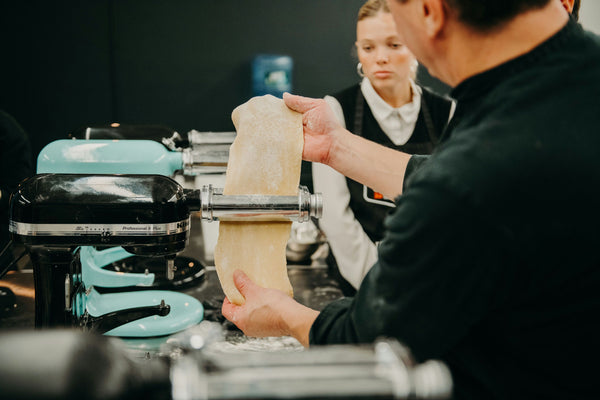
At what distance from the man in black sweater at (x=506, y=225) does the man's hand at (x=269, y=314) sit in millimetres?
178

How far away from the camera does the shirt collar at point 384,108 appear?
2.27 m

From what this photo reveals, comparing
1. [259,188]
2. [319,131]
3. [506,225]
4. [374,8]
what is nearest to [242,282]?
[259,188]

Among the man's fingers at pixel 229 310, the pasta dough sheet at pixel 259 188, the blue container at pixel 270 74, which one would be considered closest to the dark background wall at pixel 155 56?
the blue container at pixel 270 74

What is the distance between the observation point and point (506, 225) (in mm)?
633

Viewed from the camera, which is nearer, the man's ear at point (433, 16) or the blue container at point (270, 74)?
the man's ear at point (433, 16)

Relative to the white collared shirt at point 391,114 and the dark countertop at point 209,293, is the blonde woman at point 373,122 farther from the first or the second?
the dark countertop at point 209,293

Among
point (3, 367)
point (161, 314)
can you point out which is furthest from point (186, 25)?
point (3, 367)

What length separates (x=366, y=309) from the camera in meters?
0.76

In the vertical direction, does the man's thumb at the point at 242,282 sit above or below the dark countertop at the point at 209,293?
above

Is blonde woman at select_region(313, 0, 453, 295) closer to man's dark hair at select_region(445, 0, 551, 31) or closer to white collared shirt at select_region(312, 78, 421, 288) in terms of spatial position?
white collared shirt at select_region(312, 78, 421, 288)

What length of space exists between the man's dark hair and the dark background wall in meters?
3.08

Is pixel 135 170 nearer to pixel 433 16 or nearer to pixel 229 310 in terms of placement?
pixel 229 310

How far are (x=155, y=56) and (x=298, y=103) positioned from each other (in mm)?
2652

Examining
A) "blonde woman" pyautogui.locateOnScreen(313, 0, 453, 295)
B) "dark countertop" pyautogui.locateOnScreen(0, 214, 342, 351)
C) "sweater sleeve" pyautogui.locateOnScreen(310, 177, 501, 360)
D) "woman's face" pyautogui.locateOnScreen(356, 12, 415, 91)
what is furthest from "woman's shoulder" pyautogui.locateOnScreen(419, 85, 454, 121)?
"sweater sleeve" pyautogui.locateOnScreen(310, 177, 501, 360)
